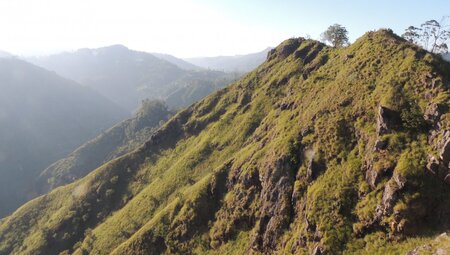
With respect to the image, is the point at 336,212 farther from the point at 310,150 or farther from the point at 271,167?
the point at 271,167

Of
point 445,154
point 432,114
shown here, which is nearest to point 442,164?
point 445,154

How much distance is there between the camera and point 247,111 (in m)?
158

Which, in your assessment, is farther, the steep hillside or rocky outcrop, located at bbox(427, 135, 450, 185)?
the steep hillside

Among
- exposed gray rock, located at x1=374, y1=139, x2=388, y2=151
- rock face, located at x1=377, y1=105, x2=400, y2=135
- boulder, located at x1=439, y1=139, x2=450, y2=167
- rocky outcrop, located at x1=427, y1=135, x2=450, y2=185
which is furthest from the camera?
rock face, located at x1=377, y1=105, x2=400, y2=135

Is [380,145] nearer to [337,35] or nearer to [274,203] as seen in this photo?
[274,203]

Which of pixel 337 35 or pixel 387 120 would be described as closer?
Answer: pixel 387 120

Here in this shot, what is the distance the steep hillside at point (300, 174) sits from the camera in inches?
2436

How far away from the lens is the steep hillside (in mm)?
61875

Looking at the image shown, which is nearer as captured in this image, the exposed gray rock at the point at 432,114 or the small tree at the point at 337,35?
the exposed gray rock at the point at 432,114

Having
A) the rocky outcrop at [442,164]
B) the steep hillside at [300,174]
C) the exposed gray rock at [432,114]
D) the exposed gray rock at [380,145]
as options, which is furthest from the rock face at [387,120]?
the rocky outcrop at [442,164]

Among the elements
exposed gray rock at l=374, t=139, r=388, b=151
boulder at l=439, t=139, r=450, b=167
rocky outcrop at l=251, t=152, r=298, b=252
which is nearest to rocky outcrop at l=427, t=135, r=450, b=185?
boulder at l=439, t=139, r=450, b=167

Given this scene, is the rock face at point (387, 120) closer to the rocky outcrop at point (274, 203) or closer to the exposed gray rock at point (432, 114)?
the exposed gray rock at point (432, 114)

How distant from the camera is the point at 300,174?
85.2 meters

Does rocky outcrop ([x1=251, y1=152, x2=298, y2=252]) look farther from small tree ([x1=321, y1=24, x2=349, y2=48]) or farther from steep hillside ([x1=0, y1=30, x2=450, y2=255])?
small tree ([x1=321, y1=24, x2=349, y2=48])
